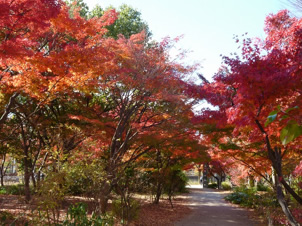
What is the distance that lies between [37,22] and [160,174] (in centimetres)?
1100

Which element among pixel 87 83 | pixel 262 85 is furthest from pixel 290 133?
pixel 87 83

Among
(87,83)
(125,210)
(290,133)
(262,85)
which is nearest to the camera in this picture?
(290,133)

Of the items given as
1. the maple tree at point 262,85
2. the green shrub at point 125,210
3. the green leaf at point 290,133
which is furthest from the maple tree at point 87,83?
the green leaf at point 290,133

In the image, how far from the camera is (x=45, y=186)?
5.73m

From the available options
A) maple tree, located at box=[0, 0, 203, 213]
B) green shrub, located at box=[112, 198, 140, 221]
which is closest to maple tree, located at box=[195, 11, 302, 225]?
maple tree, located at box=[0, 0, 203, 213]

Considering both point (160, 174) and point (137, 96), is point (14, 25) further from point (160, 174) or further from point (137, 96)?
point (160, 174)

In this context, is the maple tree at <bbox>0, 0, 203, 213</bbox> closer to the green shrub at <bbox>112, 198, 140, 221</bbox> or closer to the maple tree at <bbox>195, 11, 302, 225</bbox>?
the green shrub at <bbox>112, 198, 140, 221</bbox>

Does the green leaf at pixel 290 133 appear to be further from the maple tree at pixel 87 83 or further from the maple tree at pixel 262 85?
the maple tree at pixel 87 83

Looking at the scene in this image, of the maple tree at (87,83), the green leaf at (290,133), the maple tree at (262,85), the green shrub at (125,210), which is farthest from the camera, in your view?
the green shrub at (125,210)

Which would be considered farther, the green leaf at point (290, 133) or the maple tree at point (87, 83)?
the maple tree at point (87, 83)

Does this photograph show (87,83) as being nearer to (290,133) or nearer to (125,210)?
(125,210)

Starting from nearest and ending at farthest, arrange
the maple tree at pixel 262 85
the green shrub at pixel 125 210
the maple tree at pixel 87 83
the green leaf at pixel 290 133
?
the green leaf at pixel 290 133, the maple tree at pixel 262 85, the maple tree at pixel 87 83, the green shrub at pixel 125 210

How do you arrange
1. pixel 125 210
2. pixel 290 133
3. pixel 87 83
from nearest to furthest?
pixel 290 133 → pixel 87 83 → pixel 125 210

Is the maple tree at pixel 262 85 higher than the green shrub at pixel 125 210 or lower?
higher
